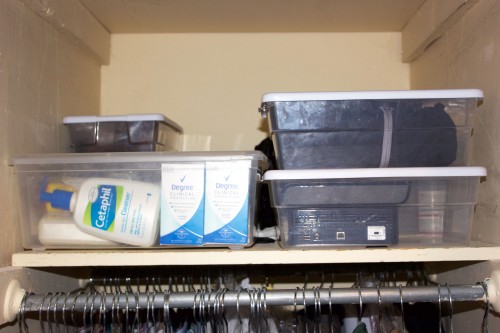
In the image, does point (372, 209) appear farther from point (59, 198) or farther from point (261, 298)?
point (59, 198)

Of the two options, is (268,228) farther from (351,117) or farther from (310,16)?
(310,16)

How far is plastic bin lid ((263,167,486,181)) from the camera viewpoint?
0.77 m

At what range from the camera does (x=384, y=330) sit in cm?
99

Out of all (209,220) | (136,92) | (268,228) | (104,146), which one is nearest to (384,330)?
(268,228)

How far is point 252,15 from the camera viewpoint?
1.12 meters

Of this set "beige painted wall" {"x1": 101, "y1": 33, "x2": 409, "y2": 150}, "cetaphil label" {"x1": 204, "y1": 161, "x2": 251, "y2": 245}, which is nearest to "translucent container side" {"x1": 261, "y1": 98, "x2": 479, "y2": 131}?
"cetaphil label" {"x1": 204, "y1": 161, "x2": 251, "y2": 245}

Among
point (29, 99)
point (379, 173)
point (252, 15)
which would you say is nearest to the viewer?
point (379, 173)

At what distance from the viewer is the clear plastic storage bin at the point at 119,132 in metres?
0.99

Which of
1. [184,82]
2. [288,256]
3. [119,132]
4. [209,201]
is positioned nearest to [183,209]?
[209,201]

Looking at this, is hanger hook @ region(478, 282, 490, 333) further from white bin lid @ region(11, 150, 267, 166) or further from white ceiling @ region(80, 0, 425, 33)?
white ceiling @ region(80, 0, 425, 33)

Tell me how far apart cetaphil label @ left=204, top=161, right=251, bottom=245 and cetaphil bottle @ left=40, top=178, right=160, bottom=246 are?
0.32ft

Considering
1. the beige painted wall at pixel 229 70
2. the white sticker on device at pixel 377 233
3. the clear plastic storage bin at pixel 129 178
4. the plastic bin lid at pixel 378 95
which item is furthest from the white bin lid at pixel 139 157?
the beige painted wall at pixel 229 70

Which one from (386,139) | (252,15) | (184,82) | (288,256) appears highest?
(252,15)

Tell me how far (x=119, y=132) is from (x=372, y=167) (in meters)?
0.55
